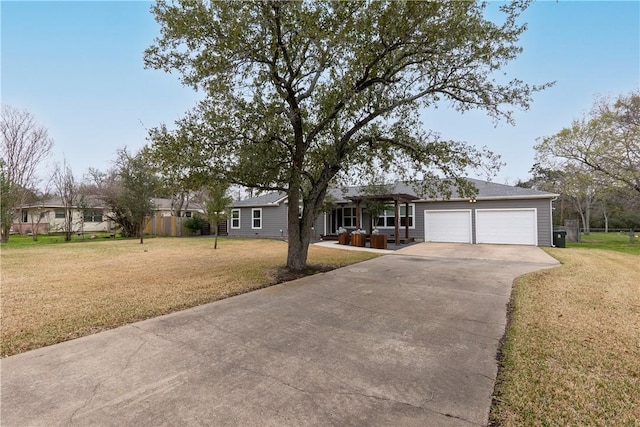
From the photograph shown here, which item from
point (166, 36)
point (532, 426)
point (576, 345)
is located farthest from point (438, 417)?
point (166, 36)

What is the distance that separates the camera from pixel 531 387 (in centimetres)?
269

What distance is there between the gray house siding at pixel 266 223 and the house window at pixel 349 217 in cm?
404

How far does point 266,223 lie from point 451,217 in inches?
479

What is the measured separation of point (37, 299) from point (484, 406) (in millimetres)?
7163

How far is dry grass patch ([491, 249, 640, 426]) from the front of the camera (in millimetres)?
2350

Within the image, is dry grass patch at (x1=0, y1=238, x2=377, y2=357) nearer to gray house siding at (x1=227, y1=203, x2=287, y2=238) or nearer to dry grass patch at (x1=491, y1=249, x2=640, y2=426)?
dry grass patch at (x1=491, y1=249, x2=640, y2=426)

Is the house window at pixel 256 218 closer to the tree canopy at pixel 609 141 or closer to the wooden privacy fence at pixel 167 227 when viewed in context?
the wooden privacy fence at pixel 167 227

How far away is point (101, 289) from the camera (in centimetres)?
634

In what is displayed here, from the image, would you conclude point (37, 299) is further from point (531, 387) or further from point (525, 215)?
point (525, 215)

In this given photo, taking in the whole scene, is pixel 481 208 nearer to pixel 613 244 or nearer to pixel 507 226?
pixel 507 226

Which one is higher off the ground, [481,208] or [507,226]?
[481,208]

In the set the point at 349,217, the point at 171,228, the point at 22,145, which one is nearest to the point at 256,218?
the point at 349,217

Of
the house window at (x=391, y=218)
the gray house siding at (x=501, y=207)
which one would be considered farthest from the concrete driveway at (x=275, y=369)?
the house window at (x=391, y=218)

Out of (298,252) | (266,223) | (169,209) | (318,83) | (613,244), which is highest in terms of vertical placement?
(318,83)
